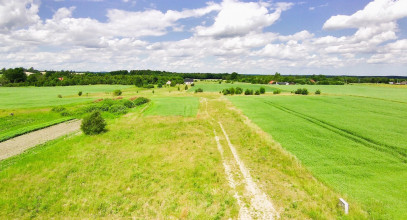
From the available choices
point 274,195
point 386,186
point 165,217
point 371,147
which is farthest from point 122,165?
point 371,147

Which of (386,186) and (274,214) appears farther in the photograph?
(386,186)

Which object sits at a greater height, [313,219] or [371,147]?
[371,147]

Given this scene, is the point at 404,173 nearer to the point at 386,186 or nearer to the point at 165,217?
the point at 386,186

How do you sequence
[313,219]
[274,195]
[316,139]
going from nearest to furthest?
[313,219]
[274,195]
[316,139]

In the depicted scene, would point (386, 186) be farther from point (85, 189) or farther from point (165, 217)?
point (85, 189)

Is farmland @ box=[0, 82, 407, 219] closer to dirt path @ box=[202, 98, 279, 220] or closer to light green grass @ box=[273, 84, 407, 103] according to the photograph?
dirt path @ box=[202, 98, 279, 220]

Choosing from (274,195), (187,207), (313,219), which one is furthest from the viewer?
(274,195)

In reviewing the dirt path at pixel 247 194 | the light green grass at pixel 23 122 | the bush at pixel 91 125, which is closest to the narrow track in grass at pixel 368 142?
the dirt path at pixel 247 194

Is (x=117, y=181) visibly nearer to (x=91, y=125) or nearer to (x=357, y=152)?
(x=91, y=125)
